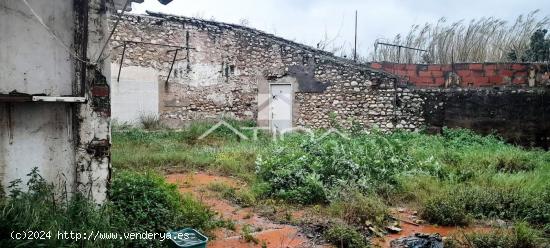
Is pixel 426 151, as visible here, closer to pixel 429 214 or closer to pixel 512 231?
pixel 429 214

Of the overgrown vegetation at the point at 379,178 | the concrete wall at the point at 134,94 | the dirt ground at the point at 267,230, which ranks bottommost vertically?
the dirt ground at the point at 267,230

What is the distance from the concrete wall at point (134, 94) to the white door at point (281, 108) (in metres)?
3.91

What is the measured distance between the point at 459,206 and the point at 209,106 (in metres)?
10.2

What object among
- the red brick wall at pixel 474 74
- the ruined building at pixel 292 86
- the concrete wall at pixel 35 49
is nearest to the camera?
the concrete wall at pixel 35 49

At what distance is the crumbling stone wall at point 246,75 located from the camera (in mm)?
12188

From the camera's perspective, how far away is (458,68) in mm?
11398

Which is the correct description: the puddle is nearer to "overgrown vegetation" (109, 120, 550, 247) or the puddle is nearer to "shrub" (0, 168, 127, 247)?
Answer: "overgrown vegetation" (109, 120, 550, 247)

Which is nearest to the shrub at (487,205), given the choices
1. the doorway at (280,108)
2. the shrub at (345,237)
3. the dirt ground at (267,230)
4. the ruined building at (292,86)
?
the dirt ground at (267,230)

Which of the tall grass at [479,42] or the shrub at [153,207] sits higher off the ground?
the tall grass at [479,42]

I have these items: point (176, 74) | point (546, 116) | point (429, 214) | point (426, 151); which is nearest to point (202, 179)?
point (429, 214)

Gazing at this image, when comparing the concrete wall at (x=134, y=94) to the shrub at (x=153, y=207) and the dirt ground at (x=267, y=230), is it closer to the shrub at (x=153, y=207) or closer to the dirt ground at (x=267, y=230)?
the dirt ground at (x=267, y=230)

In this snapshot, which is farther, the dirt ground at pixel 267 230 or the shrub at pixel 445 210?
the shrub at pixel 445 210

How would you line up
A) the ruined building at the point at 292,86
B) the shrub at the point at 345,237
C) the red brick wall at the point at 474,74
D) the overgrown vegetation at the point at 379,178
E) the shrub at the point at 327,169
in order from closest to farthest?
the shrub at the point at 345,237, the overgrown vegetation at the point at 379,178, the shrub at the point at 327,169, the red brick wall at the point at 474,74, the ruined building at the point at 292,86

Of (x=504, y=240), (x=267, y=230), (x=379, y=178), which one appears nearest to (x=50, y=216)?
(x=267, y=230)
